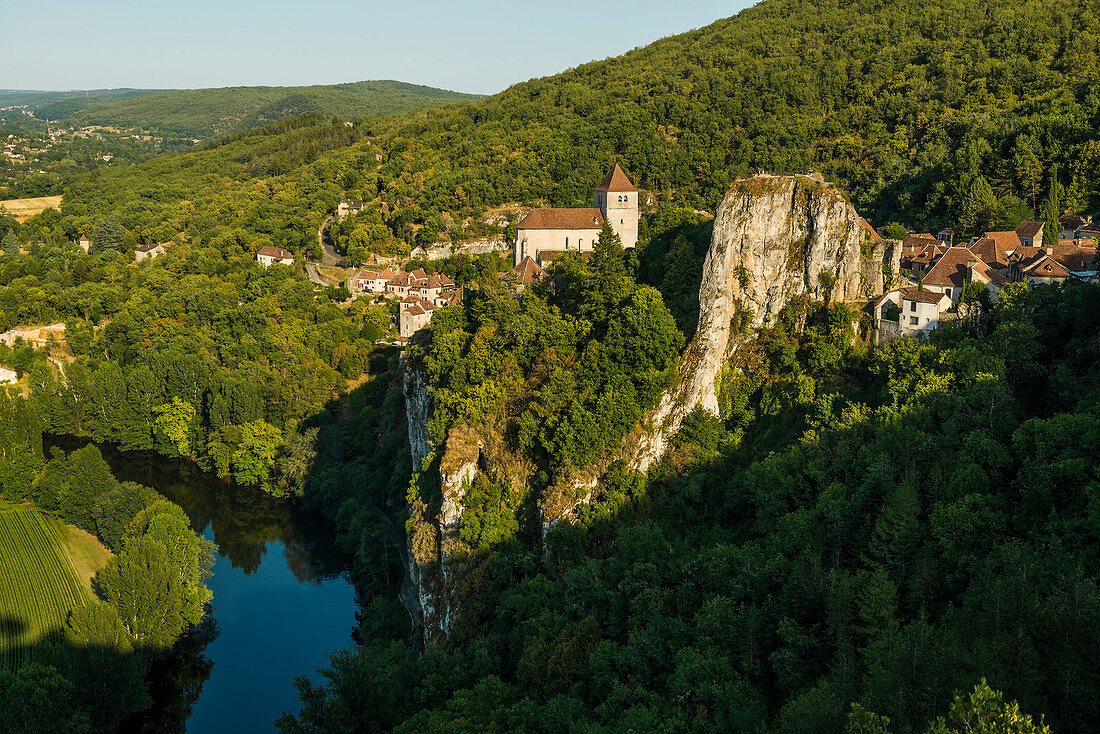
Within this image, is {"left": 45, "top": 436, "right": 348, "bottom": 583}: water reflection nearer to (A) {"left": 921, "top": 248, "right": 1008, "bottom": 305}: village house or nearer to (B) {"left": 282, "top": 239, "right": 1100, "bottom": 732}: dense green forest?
(B) {"left": 282, "top": 239, "right": 1100, "bottom": 732}: dense green forest

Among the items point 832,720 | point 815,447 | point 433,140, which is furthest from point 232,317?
point 832,720

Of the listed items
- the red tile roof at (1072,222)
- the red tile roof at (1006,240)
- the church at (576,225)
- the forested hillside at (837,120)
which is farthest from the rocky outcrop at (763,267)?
the church at (576,225)

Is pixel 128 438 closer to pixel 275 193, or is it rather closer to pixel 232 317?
pixel 232 317

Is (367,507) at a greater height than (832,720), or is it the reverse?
(832,720)

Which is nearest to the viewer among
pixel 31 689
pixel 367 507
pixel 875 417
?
pixel 31 689

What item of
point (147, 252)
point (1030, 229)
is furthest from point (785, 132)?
point (147, 252)

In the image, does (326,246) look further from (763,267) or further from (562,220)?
(763,267)
